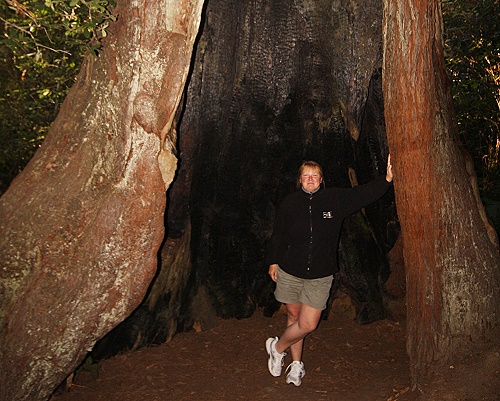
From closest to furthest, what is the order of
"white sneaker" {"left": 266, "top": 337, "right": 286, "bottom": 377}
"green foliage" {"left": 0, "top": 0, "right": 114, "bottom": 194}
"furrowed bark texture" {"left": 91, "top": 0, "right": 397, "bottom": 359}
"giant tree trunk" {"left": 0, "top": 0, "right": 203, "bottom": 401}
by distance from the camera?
"giant tree trunk" {"left": 0, "top": 0, "right": 203, "bottom": 401}, "white sneaker" {"left": 266, "top": 337, "right": 286, "bottom": 377}, "furrowed bark texture" {"left": 91, "top": 0, "right": 397, "bottom": 359}, "green foliage" {"left": 0, "top": 0, "right": 114, "bottom": 194}

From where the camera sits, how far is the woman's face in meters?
4.84

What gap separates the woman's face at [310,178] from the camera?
4.84 m

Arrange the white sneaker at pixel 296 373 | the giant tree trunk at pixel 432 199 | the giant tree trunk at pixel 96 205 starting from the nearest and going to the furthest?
1. the giant tree trunk at pixel 96 205
2. the giant tree trunk at pixel 432 199
3. the white sneaker at pixel 296 373

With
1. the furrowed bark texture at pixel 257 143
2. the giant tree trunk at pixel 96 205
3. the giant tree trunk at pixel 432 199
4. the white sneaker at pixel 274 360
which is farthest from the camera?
the furrowed bark texture at pixel 257 143

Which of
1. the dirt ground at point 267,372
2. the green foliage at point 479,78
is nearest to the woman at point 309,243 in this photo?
the dirt ground at point 267,372

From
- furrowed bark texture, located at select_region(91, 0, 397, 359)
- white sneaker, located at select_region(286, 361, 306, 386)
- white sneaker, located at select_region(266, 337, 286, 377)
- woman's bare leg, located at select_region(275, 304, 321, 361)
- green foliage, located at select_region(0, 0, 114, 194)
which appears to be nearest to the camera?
woman's bare leg, located at select_region(275, 304, 321, 361)

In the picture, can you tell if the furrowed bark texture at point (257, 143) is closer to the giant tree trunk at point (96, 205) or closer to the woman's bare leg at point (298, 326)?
the woman's bare leg at point (298, 326)

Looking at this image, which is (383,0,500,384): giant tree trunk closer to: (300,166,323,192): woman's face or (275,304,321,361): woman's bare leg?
(300,166,323,192): woman's face

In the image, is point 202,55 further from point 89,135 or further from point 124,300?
point 124,300

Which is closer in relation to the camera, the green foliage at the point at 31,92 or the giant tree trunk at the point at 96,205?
the giant tree trunk at the point at 96,205

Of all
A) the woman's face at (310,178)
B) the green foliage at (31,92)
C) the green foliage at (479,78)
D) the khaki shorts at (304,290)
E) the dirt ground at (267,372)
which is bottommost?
the dirt ground at (267,372)

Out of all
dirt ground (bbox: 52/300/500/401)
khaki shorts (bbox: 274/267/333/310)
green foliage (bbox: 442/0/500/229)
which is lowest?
dirt ground (bbox: 52/300/500/401)

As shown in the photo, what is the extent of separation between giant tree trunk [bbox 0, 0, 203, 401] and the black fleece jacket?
126cm

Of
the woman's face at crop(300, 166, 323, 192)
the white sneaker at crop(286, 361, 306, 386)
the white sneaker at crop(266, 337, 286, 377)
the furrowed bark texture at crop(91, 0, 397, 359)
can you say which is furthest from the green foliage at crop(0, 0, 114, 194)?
the white sneaker at crop(286, 361, 306, 386)
